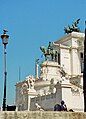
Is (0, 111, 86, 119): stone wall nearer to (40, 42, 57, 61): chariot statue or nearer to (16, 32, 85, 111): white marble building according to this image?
(16, 32, 85, 111): white marble building

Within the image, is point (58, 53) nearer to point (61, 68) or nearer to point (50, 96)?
point (61, 68)

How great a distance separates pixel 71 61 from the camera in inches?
2410

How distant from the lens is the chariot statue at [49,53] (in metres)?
61.0

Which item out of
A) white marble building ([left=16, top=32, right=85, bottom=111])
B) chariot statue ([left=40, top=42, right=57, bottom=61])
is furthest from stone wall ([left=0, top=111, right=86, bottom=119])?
chariot statue ([left=40, top=42, right=57, bottom=61])

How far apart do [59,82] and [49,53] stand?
28.6 meters

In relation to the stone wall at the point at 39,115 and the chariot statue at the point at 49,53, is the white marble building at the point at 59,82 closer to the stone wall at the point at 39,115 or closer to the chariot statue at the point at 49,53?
the chariot statue at the point at 49,53

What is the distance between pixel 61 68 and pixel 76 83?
11393 mm

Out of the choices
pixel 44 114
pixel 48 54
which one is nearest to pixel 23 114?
pixel 44 114

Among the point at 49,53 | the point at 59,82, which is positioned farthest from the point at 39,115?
the point at 49,53

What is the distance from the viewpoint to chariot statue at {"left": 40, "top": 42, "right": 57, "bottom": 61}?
2400 inches

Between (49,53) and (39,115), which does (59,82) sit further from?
(49,53)

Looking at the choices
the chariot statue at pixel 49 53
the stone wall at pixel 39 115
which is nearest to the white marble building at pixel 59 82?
the chariot statue at pixel 49 53

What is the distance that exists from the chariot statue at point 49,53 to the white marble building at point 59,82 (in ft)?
2.55

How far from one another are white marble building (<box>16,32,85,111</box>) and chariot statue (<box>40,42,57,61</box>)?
78cm
